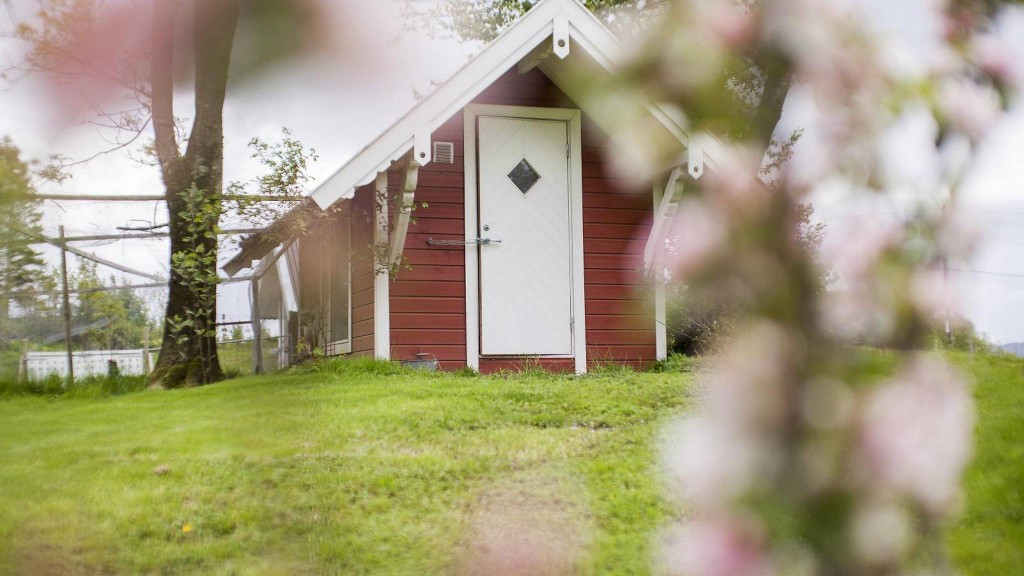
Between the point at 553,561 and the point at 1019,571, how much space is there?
96 centimetres

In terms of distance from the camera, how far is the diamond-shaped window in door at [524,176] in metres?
5.84

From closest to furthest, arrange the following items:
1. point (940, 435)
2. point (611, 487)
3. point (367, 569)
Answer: point (940, 435) → point (367, 569) → point (611, 487)

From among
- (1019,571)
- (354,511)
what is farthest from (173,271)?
(1019,571)

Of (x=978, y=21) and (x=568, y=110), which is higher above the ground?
(x=568, y=110)

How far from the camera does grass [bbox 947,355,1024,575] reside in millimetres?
1765

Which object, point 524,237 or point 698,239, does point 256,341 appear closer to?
point 698,239

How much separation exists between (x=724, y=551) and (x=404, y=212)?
5.03m

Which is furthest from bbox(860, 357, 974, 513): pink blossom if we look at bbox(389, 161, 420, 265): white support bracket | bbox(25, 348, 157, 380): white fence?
bbox(389, 161, 420, 265): white support bracket

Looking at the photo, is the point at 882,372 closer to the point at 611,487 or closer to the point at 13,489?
the point at 611,487

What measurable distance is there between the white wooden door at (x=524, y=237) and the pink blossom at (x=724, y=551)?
213 inches

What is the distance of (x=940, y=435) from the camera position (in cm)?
30

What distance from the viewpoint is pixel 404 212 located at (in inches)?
207

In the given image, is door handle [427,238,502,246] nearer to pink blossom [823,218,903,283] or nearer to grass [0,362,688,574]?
grass [0,362,688,574]

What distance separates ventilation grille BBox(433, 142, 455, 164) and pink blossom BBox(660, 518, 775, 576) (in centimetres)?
547
